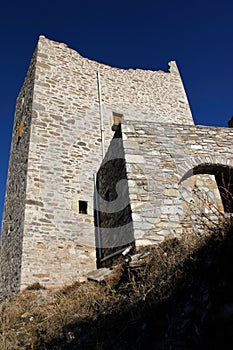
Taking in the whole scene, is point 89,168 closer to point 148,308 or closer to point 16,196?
point 16,196

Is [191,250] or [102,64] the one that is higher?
[102,64]

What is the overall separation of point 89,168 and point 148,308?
6.48m

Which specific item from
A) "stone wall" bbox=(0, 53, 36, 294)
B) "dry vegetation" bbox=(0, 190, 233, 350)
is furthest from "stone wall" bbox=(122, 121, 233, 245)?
"stone wall" bbox=(0, 53, 36, 294)

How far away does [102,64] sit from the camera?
12.2 meters

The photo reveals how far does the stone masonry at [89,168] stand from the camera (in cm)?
617

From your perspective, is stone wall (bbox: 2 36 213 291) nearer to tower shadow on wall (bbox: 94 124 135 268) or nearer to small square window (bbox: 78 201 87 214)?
small square window (bbox: 78 201 87 214)

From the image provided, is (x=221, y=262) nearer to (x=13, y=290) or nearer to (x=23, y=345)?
(x=23, y=345)

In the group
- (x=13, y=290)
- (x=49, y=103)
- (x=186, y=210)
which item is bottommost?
(x=13, y=290)

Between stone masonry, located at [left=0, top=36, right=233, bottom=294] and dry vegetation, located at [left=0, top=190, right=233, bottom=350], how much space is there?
4.04ft

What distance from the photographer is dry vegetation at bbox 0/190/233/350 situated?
2.38m

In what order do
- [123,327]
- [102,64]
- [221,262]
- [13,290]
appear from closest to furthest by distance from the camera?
[221,262] < [123,327] < [13,290] < [102,64]

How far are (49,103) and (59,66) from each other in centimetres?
193

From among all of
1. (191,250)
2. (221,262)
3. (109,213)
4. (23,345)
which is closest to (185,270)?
(191,250)

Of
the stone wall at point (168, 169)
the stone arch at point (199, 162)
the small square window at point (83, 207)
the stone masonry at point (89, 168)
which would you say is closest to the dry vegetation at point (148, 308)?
the stone wall at point (168, 169)
